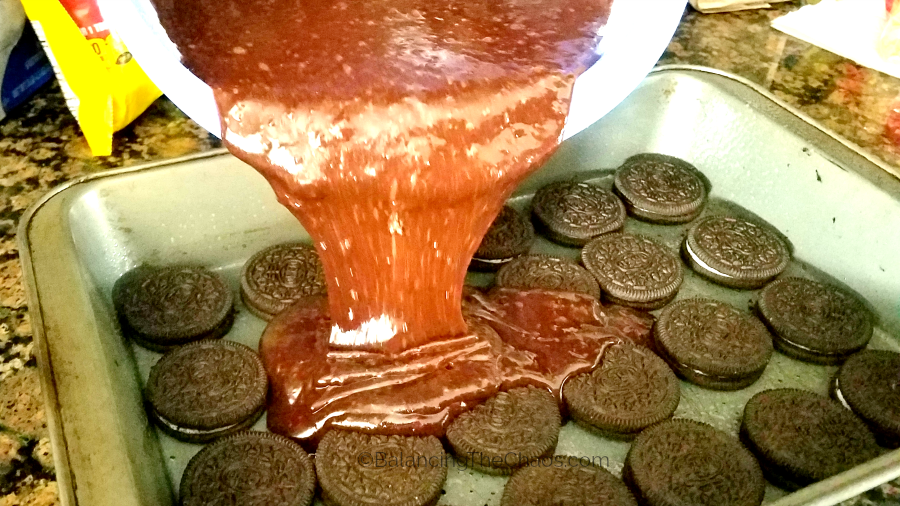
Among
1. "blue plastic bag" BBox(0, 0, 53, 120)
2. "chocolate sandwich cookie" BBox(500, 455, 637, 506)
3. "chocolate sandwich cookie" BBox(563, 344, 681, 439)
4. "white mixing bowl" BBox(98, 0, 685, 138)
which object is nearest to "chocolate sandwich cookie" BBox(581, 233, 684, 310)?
"chocolate sandwich cookie" BBox(563, 344, 681, 439)

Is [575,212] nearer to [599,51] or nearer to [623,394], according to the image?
[623,394]

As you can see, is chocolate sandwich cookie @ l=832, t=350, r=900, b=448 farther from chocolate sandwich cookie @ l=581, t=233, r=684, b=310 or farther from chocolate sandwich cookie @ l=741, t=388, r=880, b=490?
chocolate sandwich cookie @ l=581, t=233, r=684, b=310

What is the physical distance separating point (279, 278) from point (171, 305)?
18 centimetres

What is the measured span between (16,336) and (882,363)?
1.21 meters

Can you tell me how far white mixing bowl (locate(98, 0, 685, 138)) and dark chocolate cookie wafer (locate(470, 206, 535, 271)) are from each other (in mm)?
476

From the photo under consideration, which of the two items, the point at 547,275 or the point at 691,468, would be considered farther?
the point at 547,275

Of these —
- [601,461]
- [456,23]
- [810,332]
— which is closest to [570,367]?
[601,461]

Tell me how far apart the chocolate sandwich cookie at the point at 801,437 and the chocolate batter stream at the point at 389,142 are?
37cm

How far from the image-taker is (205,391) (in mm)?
1062

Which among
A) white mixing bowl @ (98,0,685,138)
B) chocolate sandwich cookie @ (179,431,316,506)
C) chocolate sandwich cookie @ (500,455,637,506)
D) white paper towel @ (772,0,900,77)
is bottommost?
chocolate sandwich cookie @ (500,455,637,506)

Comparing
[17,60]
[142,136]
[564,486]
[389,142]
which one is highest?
[389,142]

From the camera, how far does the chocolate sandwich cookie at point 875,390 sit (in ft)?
3.58

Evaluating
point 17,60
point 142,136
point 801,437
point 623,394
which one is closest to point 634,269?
point 623,394

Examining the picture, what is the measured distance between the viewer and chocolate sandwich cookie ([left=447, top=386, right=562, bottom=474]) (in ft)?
3.39
